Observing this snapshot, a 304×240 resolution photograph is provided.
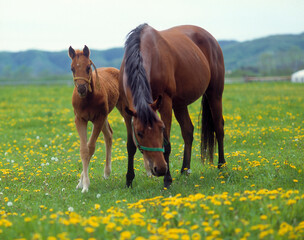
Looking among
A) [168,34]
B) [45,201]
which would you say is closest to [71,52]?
[168,34]

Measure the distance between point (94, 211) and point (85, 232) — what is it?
133 centimetres

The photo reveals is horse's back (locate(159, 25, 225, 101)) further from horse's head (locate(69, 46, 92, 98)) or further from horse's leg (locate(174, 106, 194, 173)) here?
horse's head (locate(69, 46, 92, 98))

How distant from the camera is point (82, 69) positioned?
575 centimetres

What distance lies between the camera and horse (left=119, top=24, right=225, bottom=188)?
176 inches

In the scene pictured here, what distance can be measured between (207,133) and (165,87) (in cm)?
215

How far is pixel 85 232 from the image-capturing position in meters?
3.16

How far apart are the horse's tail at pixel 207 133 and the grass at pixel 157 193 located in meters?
0.38

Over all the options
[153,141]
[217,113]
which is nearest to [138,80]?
[153,141]

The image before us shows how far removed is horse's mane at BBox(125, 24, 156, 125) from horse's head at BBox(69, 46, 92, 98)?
2.60ft

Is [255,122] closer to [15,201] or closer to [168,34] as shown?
[168,34]

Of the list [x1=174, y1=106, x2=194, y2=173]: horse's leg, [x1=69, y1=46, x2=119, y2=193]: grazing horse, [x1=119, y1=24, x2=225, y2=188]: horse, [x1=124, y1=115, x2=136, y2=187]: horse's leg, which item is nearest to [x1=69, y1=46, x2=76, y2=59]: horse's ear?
[x1=69, y1=46, x2=119, y2=193]: grazing horse

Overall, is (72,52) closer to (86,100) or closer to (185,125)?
(86,100)

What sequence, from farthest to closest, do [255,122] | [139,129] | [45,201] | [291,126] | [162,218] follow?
[255,122], [291,126], [45,201], [139,129], [162,218]

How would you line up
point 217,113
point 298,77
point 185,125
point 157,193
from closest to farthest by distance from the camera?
point 157,193 → point 185,125 → point 217,113 → point 298,77
